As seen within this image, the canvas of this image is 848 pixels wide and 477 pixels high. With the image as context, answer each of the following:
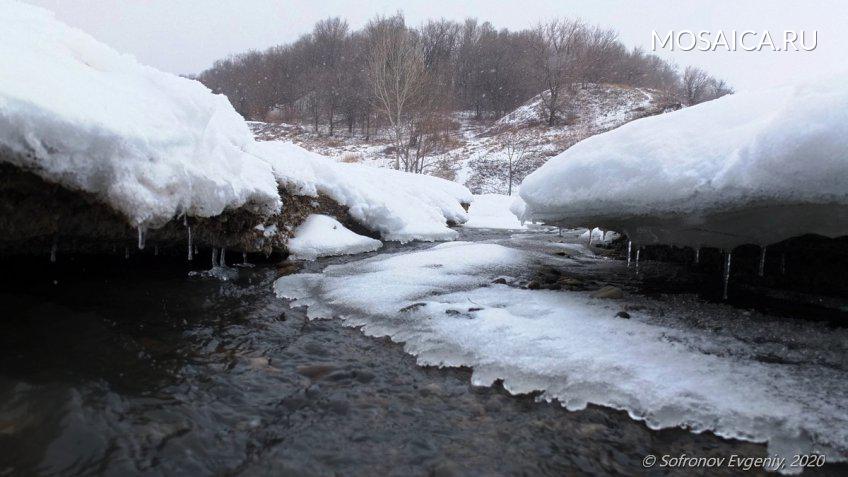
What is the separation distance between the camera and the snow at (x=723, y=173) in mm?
2385

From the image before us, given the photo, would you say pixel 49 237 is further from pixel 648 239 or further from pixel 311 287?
pixel 648 239

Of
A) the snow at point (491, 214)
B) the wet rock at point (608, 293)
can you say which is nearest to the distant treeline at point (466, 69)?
the snow at point (491, 214)

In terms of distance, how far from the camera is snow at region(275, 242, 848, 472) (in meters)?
1.85

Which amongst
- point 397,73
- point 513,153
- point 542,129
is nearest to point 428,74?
point 397,73

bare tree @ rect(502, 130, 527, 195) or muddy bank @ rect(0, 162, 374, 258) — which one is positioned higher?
bare tree @ rect(502, 130, 527, 195)

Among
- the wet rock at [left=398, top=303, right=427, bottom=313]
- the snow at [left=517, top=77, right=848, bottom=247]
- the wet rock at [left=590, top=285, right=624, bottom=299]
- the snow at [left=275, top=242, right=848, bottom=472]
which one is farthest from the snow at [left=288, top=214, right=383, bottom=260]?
the wet rock at [left=590, top=285, right=624, bottom=299]

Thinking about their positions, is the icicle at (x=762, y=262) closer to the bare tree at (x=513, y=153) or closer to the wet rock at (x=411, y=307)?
the wet rock at (x=411, y=307)

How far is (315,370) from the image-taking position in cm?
241

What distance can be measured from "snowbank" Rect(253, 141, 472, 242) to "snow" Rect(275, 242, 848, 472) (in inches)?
95.0

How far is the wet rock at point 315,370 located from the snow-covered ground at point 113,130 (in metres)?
1.63

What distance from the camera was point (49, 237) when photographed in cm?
345

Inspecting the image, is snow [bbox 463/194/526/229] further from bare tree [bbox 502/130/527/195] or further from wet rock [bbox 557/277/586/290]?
wet rock [bbox 557/277/586/290]

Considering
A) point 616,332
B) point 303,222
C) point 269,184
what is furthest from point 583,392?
point 303,222

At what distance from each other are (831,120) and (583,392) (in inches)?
80.2
